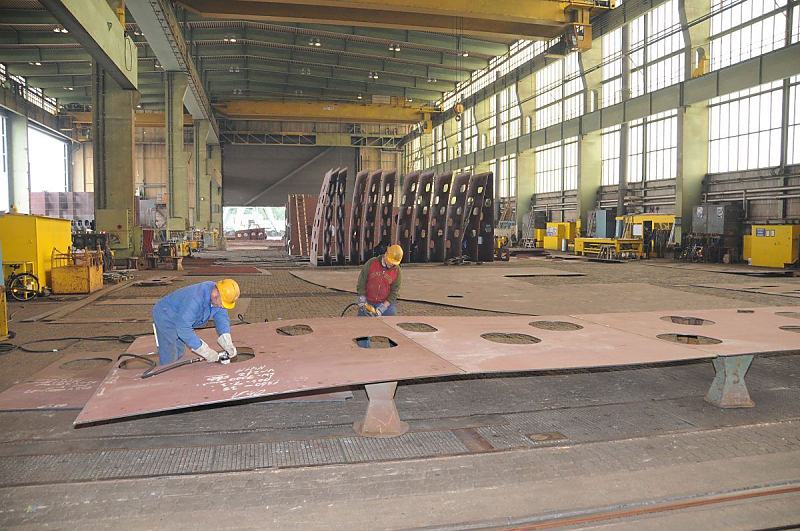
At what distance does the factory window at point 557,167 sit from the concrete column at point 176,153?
17124mm

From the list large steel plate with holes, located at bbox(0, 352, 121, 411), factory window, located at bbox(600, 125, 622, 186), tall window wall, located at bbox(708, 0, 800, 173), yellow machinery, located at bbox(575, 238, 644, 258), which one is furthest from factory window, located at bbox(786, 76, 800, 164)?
large steel plate with holes, located at bbox(0, 352, 121, 411)

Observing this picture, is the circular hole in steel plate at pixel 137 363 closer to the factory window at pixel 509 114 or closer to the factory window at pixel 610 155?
the factory window at pixel 610 155

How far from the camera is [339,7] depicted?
62.8 ft

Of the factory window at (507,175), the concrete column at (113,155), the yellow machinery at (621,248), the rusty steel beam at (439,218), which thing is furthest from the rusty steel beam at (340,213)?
the factory window at (507,175)

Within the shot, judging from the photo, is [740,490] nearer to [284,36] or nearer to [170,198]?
[170,198]

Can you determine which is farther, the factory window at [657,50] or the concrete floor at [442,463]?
the factory window at [657,50]

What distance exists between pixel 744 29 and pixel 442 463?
2063 centimetres

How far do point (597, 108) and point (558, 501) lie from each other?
81.9ft

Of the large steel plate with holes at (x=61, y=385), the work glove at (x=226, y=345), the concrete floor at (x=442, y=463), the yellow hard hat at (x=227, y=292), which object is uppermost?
the yellow hard hat at (x=227, y=292)

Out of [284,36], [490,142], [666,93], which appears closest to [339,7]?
[284,36]

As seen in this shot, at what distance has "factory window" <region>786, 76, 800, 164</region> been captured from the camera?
17.5 metres

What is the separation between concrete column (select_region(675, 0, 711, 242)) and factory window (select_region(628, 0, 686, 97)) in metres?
0.52

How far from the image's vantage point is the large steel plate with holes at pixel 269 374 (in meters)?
3.22

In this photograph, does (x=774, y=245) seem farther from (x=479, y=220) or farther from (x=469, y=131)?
(x=469, y=131)
